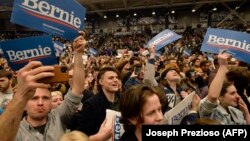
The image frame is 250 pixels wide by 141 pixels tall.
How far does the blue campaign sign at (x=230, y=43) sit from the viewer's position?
4.16m

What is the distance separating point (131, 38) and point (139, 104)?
29592mm

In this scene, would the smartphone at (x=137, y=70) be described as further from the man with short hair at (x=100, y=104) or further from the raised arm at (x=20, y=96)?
the raised arm at (x=20, y=96)

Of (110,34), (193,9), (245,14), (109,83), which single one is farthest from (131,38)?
(109,83)

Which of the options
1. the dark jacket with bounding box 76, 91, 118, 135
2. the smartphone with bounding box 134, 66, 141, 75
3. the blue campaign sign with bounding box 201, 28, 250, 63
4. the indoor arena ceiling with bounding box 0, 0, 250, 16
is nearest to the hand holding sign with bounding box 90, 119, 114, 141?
the dark jacket with bounding box 76, 91, 118, 135

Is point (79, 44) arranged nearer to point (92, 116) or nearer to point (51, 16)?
point (51, 16)

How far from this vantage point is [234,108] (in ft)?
9.56

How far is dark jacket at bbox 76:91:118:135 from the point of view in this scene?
301 cm

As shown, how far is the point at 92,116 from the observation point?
3.07 meters

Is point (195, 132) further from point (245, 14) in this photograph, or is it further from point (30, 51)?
point (245, 14)

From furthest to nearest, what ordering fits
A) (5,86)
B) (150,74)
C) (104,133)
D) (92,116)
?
1. (150,74)
2. (5,86)
3. (92,116)
4. (104,133)

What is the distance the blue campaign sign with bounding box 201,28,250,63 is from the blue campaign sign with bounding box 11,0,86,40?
179 cm

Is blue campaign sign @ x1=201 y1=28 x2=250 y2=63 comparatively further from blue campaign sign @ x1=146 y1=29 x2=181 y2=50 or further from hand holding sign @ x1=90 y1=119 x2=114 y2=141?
blue campaign sign @ x1=146 y1=29 x2=181 y2=50

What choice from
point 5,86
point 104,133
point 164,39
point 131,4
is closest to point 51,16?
point 104,133

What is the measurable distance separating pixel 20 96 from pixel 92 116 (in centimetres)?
172
